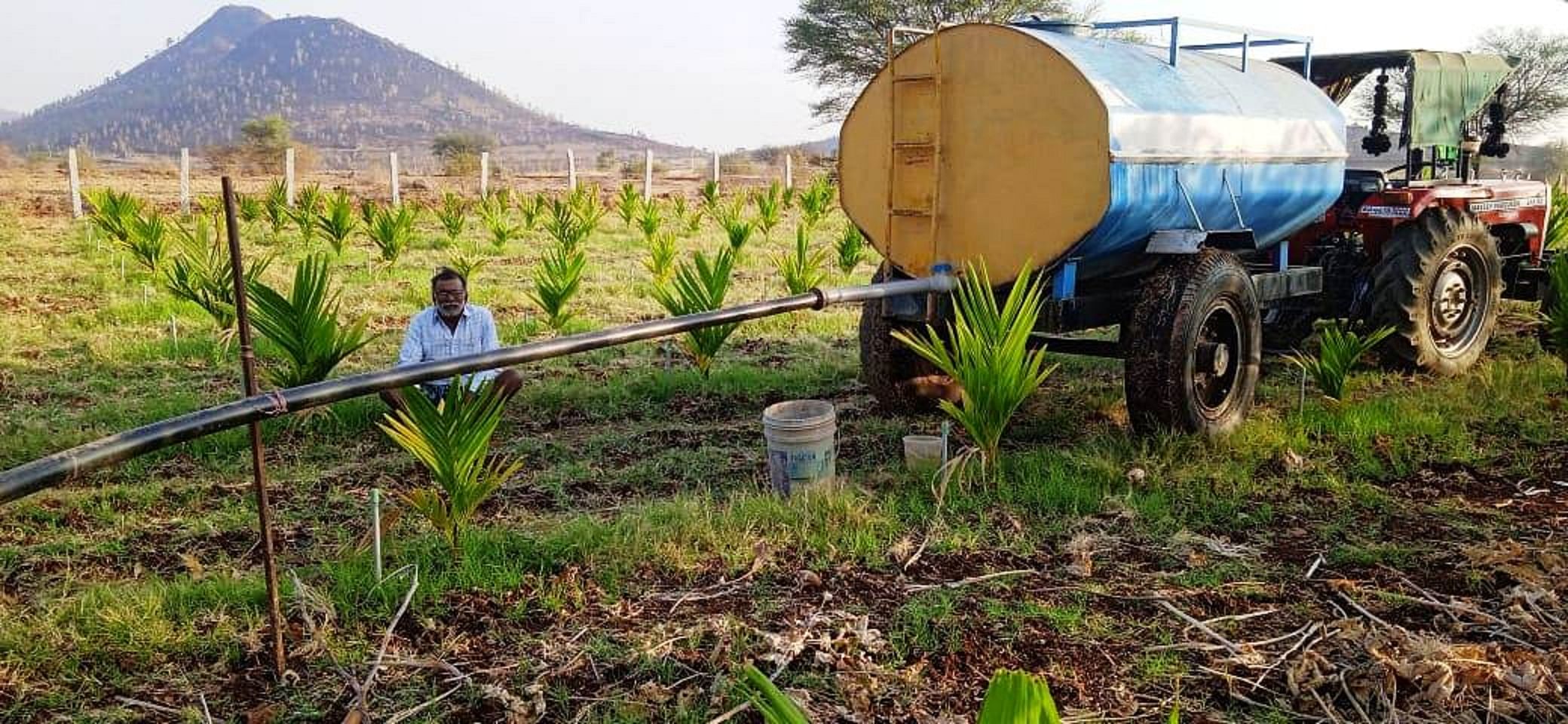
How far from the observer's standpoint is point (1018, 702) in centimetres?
145

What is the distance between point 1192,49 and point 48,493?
6.27 meters

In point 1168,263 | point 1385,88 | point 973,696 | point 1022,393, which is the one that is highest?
point 1385,88

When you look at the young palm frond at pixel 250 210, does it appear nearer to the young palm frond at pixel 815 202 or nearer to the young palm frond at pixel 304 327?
the young palm frond at pixel 815 202

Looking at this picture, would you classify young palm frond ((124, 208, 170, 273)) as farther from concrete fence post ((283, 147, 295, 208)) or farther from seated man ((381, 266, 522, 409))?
concrete fence post ((283, 147, 295, 208))

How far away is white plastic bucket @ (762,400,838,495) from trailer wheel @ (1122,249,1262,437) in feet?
4.78

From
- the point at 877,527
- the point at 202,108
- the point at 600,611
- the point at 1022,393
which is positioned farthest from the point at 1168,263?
the point at 202,108

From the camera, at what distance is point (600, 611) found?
11.4ft

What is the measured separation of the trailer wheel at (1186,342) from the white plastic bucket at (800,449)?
146 centimetres

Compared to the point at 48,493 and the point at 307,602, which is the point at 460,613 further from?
the point at 48,493

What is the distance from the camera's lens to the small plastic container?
16.0ft

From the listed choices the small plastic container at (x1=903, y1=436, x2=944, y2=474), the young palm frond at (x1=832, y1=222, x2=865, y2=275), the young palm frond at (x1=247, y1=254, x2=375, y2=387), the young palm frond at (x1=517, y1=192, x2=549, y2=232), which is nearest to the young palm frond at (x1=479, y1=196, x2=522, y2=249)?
the young palm frond at (x1=517, y1=192, x2=549, y2=232)

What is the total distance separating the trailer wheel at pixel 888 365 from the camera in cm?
571

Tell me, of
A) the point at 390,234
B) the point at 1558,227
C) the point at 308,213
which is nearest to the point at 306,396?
the point at 390,234

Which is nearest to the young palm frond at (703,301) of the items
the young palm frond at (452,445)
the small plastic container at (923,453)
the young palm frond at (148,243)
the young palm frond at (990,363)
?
the small plastic container at (923,453)
